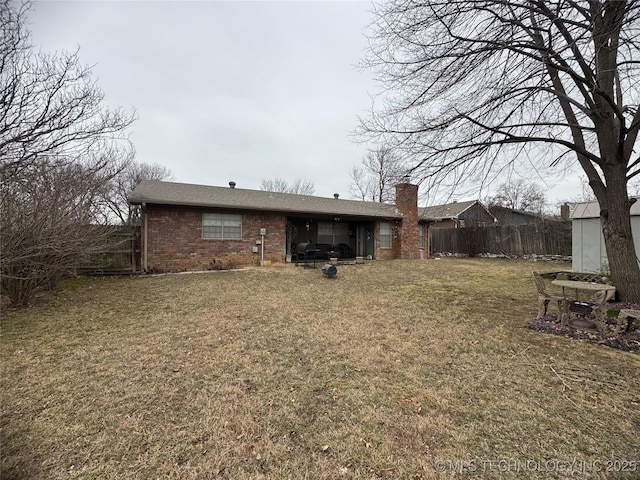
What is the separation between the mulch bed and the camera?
394 cm

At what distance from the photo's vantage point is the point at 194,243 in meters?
11.5

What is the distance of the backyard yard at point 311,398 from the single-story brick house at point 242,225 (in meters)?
5.33

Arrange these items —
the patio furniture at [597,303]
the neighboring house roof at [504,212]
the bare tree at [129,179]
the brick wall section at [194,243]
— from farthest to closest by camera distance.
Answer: the neighboring house roof at [504,212] → the bare tree at [129,179] → the brick wall section at [194,243] → the patio furniture at [597,303]

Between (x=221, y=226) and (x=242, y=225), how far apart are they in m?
0.90

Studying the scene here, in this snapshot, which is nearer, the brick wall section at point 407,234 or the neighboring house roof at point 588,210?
the neighboring house roof at point 588,210

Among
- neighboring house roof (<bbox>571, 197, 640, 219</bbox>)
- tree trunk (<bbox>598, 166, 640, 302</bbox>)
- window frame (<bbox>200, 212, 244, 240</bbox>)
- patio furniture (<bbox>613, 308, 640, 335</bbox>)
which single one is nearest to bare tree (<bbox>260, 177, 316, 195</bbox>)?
window frame (<bbox>200, 212, 244, 240</bbox>)

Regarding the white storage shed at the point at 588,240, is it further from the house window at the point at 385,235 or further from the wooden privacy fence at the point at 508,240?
the house window at the point at 385,235

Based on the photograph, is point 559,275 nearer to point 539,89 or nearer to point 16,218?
point 539,89

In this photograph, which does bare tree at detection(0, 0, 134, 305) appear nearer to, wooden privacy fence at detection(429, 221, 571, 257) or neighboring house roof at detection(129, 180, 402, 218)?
neighboring house roof at detection(129, 180, 402, 218)

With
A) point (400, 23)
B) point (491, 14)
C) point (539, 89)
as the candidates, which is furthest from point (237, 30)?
point (539, 89)

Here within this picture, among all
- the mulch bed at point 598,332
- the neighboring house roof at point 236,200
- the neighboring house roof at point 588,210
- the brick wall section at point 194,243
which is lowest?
the mulch bed at point 598,332

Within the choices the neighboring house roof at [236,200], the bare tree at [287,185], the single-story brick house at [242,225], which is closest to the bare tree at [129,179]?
the neighboring house roof at [236,200]

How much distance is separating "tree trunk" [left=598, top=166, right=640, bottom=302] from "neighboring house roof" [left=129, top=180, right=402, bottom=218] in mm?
5056

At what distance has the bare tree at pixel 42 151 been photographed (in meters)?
4.51
